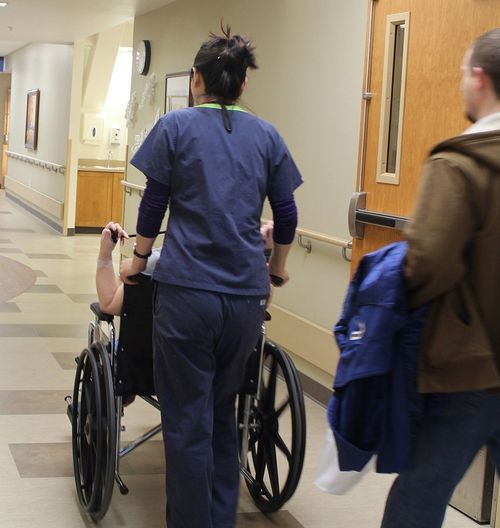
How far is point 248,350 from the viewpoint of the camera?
8.84 ft

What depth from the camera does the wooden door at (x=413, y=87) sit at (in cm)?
349

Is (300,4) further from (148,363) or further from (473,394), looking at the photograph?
(473,394)

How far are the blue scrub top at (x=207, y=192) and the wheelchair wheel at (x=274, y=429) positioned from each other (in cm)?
61

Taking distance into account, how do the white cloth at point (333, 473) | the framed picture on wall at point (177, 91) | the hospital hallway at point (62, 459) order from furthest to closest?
the framed picture on wall at point (177, 91) → the hospital hallway at point (62, 459) → the white cloth at point (333, 473)

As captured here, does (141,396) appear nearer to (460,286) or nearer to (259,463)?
(259,463)

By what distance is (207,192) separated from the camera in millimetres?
2553

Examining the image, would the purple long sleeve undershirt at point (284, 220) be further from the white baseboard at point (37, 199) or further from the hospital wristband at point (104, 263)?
the white baseboard at point (37, 199)

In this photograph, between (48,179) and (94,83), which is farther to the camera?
(48,179)

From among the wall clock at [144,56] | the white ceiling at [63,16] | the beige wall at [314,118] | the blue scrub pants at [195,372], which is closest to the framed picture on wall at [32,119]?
the white ceiling at [63,16]

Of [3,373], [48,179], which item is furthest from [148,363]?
[48,179]

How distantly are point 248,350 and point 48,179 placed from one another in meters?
11.5

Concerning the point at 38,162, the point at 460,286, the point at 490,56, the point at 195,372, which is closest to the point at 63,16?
the point at 38,162

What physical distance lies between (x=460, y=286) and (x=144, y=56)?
22.7ft

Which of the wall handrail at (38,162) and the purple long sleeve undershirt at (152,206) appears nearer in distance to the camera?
the purple long sleeve undershirt at (152,206)
